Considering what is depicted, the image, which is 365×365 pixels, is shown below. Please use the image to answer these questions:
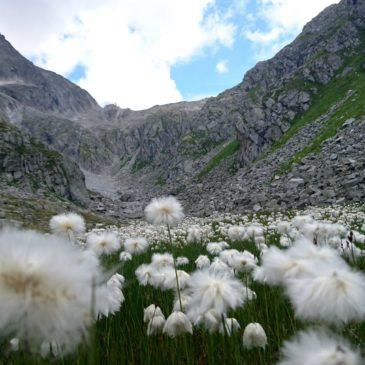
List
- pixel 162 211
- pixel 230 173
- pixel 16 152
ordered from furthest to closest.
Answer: pixel 230 173, pixel 16 152, pixel 162 211

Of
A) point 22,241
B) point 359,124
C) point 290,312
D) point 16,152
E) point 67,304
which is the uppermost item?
point 16,152

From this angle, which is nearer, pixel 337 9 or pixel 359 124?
pixel 359 124

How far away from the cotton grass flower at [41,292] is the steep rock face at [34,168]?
55266 millimetres

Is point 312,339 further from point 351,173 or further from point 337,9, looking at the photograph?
point 337,9

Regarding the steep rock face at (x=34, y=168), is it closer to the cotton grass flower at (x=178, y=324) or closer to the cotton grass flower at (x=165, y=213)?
the cotton grass flower at (x=165, y=213)

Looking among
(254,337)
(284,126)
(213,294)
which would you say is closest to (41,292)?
(213,294)

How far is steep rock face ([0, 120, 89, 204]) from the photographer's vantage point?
55.8 meters

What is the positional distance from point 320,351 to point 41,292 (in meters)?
Answer: 1.26

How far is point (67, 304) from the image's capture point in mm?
1741

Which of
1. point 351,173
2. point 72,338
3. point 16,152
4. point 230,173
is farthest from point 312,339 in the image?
point 230,173

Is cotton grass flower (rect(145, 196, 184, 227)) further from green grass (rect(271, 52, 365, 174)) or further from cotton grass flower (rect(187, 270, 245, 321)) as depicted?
green grass (rect(271, 52, 365, 174))

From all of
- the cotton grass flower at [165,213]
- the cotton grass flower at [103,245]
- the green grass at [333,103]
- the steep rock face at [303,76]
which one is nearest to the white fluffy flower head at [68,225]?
the cotton grass flower at [103,245]

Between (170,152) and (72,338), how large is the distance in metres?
179

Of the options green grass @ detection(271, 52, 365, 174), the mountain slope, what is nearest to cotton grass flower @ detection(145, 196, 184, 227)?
the mountain slope
